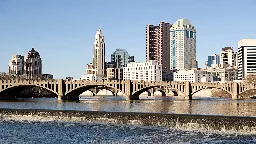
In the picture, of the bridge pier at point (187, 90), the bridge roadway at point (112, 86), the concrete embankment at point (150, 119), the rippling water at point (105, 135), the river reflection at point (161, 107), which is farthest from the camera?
the bridge pier at point (187, 90)

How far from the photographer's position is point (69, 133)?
46.8 meters

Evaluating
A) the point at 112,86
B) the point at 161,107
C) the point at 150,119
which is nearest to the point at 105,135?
the point at 150,119

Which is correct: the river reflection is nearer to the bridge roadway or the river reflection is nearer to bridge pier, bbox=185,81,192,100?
the bridge roadway

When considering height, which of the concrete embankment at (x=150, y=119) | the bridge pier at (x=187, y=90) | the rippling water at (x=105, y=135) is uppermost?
the bridge pier at (x=187, y=90)

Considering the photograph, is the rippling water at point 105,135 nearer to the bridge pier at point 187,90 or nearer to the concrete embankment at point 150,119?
the concrete embankment at point 150,119

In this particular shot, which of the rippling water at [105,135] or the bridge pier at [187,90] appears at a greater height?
the bridge pier at [187,90]

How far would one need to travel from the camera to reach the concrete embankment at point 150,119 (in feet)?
157

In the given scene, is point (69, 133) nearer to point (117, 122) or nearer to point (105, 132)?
point (105, 132)

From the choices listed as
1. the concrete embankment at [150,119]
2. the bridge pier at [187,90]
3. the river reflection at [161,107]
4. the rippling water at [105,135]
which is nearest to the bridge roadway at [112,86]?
the bridge pier at [187,90]

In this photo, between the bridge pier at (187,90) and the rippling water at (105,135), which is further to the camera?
the bridge pier at (187,90)

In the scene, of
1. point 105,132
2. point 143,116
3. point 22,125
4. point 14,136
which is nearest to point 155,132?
point 105,132

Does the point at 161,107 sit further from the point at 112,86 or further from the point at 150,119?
the point at 112,86

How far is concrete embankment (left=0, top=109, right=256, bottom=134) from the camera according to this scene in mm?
48000

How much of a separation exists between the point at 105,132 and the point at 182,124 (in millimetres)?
10727
